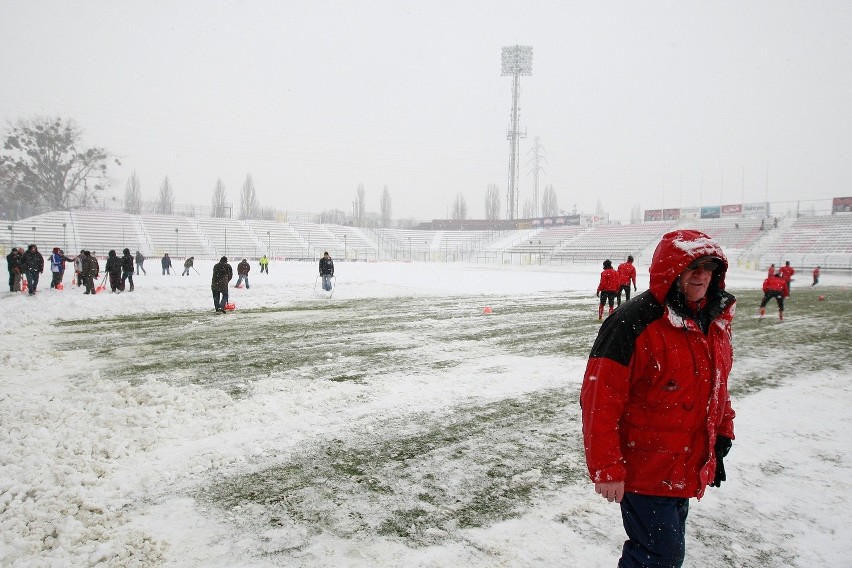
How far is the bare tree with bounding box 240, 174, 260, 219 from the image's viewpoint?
86.6m

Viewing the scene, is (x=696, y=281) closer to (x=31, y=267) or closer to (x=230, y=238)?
(x=31, y=267)

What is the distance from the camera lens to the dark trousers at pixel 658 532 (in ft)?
6.95

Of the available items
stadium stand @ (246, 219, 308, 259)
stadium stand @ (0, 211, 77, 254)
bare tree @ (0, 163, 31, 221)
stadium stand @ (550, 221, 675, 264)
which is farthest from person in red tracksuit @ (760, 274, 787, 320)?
bare tree @ (0, 163, 31, 221)

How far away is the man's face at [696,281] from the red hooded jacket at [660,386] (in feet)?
0.15

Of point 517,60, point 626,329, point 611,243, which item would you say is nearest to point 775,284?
point 626,329

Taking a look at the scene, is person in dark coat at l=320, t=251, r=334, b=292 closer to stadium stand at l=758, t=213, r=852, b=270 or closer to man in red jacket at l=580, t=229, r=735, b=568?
man in red jacket at l=580, t=229, r=735, b=568

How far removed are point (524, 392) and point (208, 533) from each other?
157 inches

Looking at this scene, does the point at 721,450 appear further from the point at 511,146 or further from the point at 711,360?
the point at 511,146

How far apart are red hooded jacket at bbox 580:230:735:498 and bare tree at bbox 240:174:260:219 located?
90885mm

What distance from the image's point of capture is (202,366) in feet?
23.4

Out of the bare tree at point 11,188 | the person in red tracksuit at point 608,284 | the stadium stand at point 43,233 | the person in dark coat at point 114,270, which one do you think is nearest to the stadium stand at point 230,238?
the stadium stand at point 43,233

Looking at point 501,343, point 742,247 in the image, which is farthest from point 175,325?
point 742,247

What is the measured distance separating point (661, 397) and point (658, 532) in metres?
0.61

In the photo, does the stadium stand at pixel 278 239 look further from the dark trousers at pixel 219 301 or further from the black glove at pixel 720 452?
the black glove at pixel 720 452
